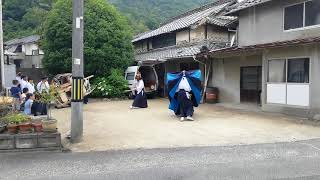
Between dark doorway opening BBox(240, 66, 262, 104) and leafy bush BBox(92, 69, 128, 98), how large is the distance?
800cm

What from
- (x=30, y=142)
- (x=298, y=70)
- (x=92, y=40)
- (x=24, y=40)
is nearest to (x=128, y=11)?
(x=24, y=40)

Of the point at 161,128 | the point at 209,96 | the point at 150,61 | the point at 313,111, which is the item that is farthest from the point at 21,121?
the point at 150,61

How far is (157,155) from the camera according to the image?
8391 millimetres

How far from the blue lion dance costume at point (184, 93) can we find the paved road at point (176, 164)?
499 cm

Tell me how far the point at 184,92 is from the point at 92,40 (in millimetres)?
11800

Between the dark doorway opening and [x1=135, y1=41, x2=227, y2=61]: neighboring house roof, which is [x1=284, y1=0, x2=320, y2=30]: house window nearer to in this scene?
the dark doorway opening

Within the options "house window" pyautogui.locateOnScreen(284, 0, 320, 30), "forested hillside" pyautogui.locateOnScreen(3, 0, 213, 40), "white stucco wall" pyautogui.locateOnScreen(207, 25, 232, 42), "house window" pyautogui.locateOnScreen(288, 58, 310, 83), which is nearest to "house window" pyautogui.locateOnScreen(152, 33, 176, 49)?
"white stucco wall" pyautogui.locateOnScreen(207, 25, 232, 42)

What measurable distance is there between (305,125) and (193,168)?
21.9 feet

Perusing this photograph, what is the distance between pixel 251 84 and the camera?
19516 millimetres

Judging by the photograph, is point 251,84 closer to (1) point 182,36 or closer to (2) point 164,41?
(1) point 182,36

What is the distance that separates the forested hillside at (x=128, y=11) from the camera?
4922 centimetres

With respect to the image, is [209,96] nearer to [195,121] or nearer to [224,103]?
[224,103]

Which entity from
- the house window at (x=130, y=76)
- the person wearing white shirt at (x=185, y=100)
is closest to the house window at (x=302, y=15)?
the person wearing white shirt at (x=185, y=100)

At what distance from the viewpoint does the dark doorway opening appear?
19.0 meters
